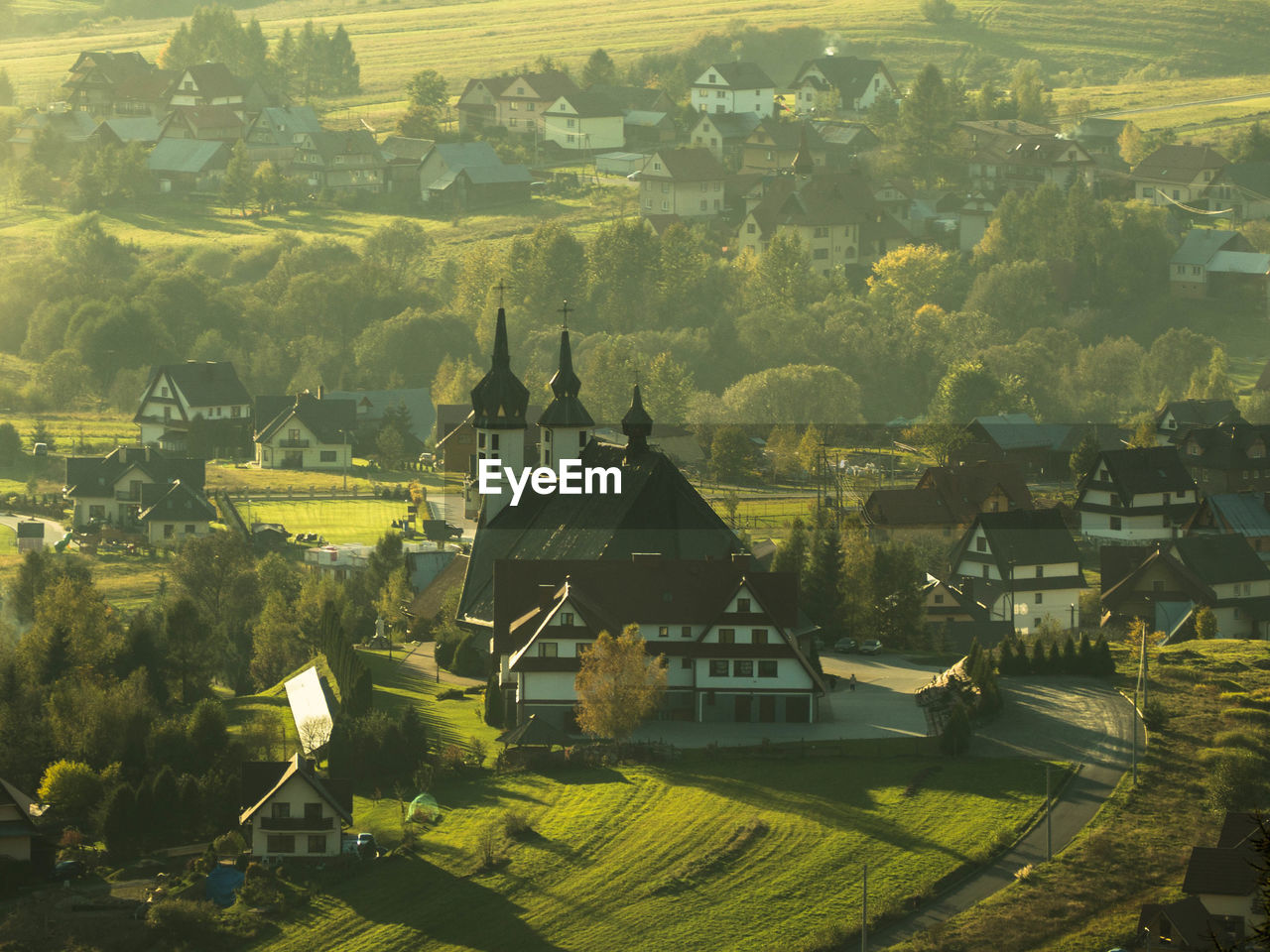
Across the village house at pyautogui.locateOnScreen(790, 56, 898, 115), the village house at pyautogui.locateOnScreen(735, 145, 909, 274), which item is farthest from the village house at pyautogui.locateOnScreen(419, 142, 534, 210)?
the village house at pyautogui.locateOnScreen(790, 56, 898, 115)

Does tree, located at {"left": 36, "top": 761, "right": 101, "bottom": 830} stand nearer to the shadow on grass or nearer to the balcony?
the balcony

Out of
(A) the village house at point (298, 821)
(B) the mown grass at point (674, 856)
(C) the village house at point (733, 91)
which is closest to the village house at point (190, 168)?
(C) the village house at point (733, 91)

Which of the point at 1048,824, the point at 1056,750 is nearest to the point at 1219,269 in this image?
the point at 1056,750

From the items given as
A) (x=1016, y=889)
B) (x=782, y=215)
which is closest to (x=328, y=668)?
(x=1016, y=889)

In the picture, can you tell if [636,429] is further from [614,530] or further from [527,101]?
[527,101]

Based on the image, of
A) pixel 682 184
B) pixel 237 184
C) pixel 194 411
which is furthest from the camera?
pixel 237 184
